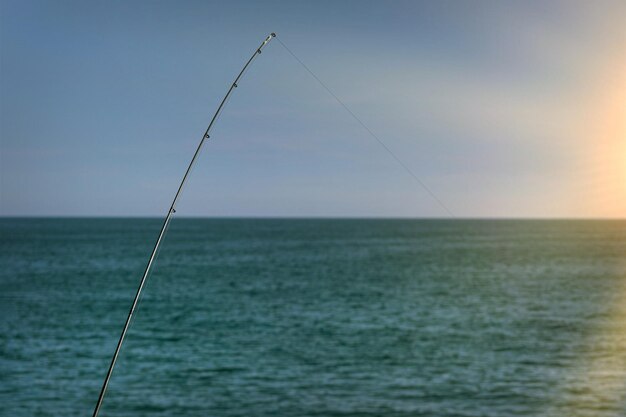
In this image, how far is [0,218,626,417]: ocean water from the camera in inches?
722

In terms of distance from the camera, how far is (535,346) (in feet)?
85.8

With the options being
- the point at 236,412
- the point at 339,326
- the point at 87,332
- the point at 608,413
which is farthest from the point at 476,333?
the point at 87,332

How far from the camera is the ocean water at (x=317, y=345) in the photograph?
18.3 m

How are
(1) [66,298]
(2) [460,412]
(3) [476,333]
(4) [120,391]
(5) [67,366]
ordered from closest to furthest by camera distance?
(2) [460,412], (4) [120,391], (5) [67,366], (3) [476,333], (1) [66,298]

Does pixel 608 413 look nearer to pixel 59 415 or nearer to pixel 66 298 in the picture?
pixel 59 415

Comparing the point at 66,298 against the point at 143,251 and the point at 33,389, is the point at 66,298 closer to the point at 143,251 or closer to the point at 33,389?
the point at 33,389

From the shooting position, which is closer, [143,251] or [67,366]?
[67,366]

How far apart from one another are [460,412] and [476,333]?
12376 mm

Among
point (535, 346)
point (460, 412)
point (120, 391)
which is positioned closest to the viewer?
point (460, 412)

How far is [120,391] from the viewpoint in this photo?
19250 millimetres

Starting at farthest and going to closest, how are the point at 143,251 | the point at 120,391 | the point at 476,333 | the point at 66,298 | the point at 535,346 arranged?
the point at 143,251 < the point at 66,298 < the point at 476,333 < the point at 535,346 < the point at 120,391

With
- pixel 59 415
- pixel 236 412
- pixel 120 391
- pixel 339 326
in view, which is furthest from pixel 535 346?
pixel 59 415

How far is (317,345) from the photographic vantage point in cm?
2589

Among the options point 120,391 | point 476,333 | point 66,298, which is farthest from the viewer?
point 66,298
